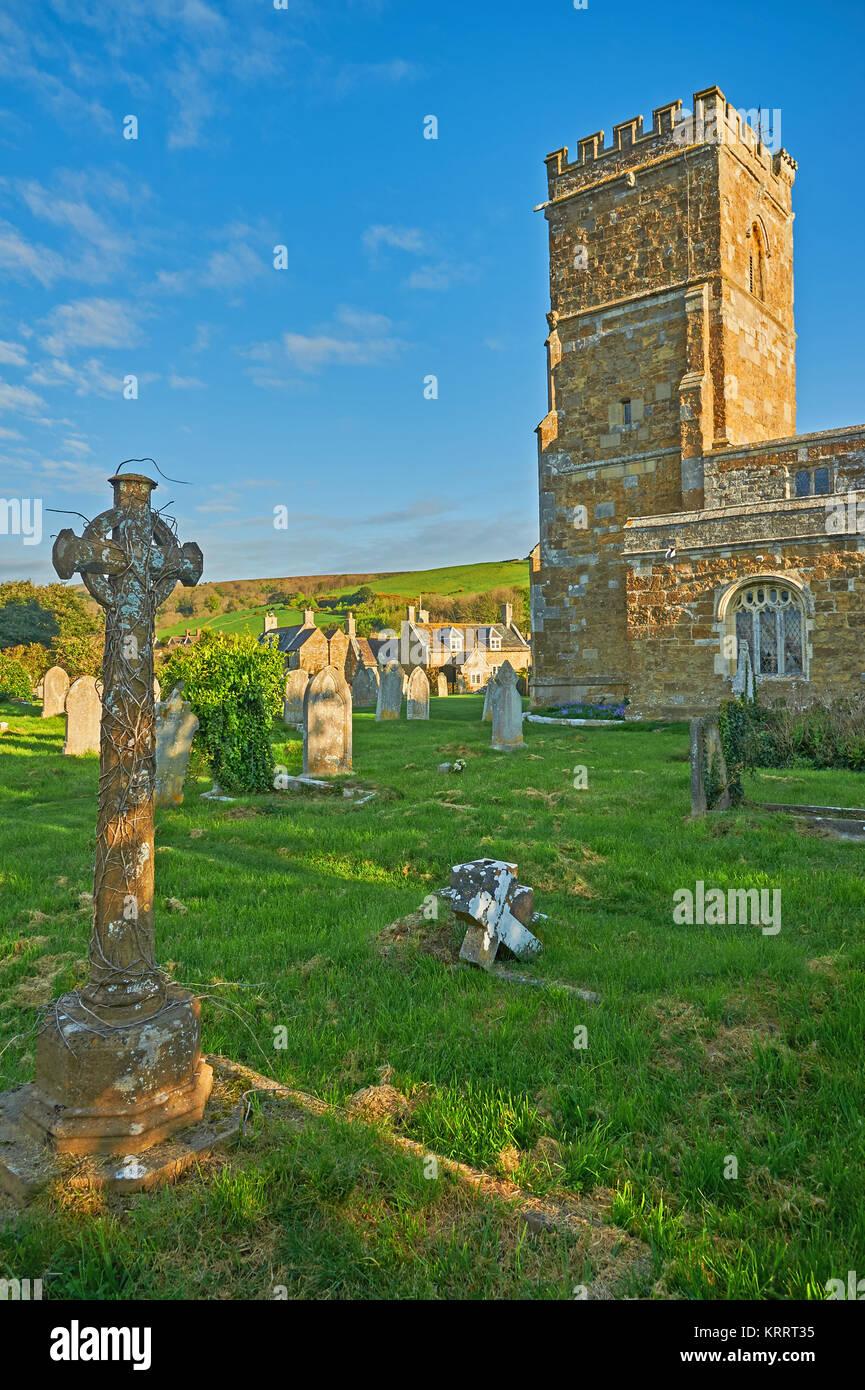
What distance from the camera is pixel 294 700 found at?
22562 mm

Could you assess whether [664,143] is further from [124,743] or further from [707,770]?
[124,743]

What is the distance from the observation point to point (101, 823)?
123 inches

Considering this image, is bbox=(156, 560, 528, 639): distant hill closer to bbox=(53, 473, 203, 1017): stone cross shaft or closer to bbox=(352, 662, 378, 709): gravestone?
bbox=(352, 662, 378, 709): gravestone

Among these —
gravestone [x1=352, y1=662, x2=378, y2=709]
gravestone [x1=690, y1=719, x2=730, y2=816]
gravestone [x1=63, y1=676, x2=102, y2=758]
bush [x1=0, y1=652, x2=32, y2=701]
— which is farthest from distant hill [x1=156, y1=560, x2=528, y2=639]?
gravestone [x1=690, y1=719, x2=730, y2=816]

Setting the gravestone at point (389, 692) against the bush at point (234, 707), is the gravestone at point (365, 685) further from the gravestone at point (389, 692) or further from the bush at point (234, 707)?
the bush at point (234, 707)

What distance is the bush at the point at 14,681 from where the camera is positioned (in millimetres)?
27953

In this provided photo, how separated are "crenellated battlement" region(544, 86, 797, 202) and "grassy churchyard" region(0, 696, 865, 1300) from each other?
21274mm

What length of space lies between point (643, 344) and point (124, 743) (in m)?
21.8

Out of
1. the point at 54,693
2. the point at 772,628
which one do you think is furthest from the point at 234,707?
the point at 54,693

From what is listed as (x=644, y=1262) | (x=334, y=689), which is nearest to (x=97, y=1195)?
(x=644, y=1262)

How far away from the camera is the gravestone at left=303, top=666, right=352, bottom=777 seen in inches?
472

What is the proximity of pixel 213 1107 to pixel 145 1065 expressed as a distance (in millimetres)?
385

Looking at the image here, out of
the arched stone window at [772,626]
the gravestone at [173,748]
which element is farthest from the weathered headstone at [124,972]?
the arched stone window at [772,626]

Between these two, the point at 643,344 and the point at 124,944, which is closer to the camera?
the point at 124,944
